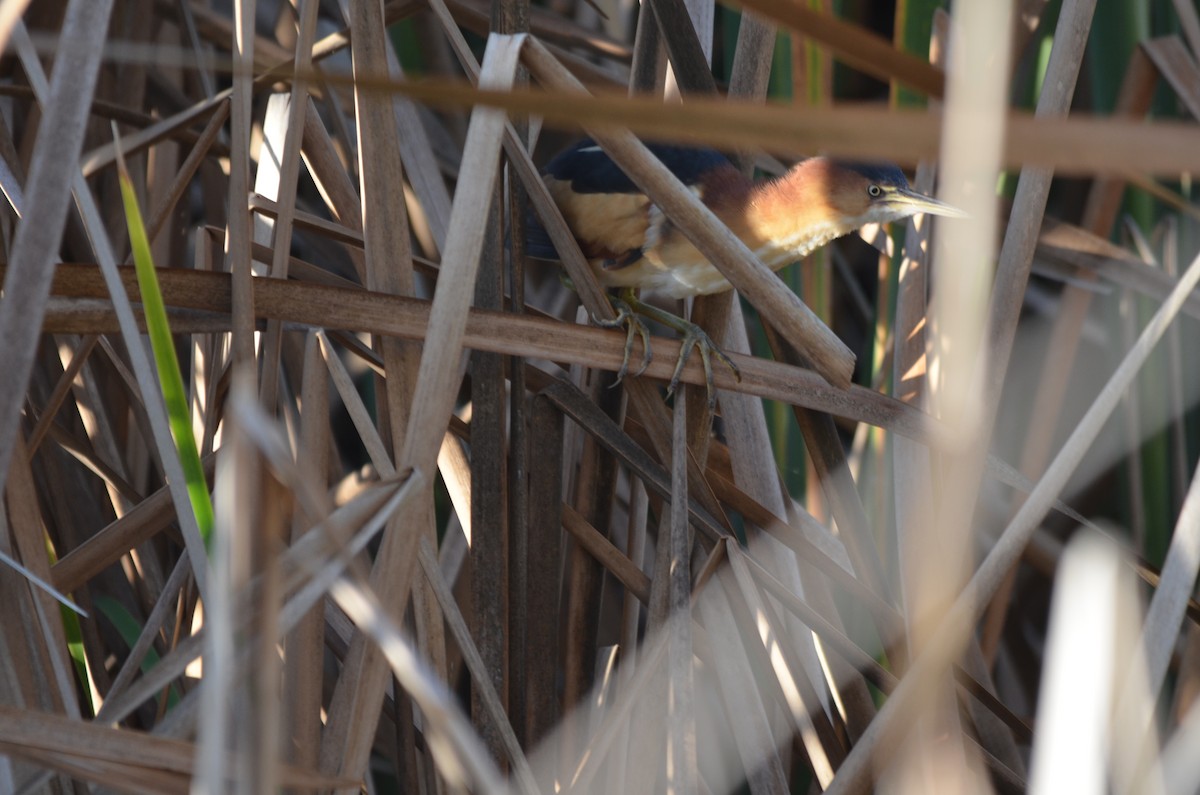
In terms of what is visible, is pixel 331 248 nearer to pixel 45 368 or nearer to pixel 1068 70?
pixel 45 368

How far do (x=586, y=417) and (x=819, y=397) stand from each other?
0.70ft

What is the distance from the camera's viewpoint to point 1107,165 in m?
0.32

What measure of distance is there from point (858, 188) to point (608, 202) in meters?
0.31

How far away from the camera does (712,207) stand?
1.40 m

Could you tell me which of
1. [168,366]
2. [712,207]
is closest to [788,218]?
[712,207]

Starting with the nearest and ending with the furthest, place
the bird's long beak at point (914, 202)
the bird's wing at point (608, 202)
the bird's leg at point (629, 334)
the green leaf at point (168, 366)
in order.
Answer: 1. the green leaf at point (168, 366)
2. the bird's leg at point (629, 334)
3. the bird's long beak at point (914, 202)
4. the bird's wing at point (608, 202)

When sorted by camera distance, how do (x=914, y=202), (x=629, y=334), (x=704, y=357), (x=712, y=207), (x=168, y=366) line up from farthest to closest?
(x=712, y=207) → (x=914, y=202) → (x=704, y=357) → (x=629, y=334) → (x=168, y=366)

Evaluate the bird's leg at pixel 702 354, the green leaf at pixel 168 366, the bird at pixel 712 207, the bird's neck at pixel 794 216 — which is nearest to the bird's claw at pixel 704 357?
the bird's leg at pixel 702 354

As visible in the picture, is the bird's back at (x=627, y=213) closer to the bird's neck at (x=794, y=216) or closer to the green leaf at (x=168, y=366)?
the bird's neck at (x=794, y=216)

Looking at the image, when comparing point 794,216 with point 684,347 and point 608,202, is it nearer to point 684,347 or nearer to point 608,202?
point 608,202

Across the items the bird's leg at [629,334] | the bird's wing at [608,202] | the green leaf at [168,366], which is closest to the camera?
the green leaf at [168,366]

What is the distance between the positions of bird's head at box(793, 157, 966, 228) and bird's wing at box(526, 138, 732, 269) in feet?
0.44

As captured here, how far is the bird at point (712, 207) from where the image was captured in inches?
50.7

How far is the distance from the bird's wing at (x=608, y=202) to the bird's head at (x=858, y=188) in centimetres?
13
